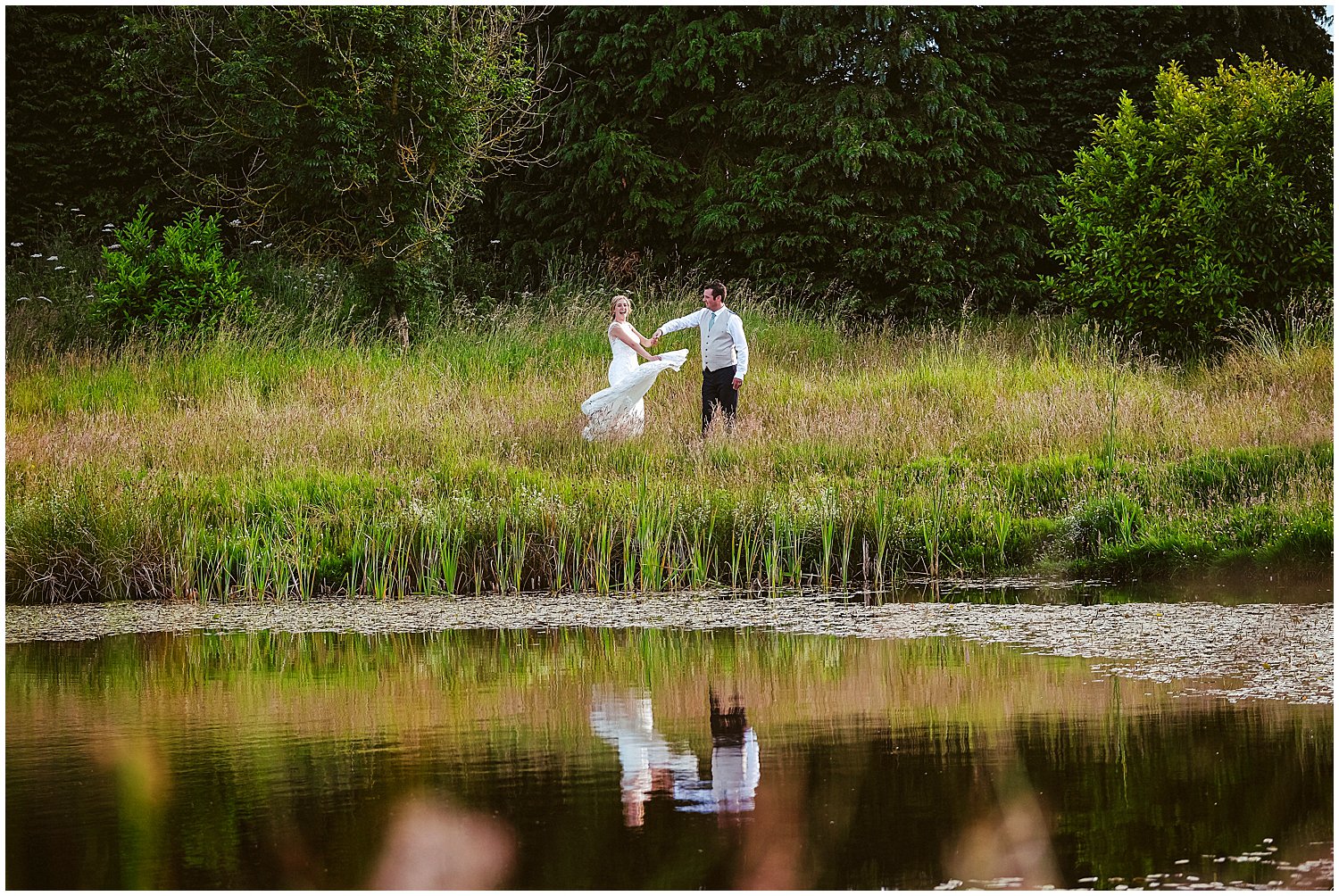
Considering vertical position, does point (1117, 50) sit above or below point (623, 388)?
above

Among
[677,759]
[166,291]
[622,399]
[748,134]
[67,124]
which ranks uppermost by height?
[67,124]

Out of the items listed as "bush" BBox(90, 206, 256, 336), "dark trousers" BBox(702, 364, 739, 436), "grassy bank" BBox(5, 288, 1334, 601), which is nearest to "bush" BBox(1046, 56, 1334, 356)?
"grassy bank" BBox(5, 288, 1334, 601)

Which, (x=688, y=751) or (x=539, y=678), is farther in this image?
(x=539, y=678)

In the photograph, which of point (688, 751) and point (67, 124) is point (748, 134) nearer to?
point (67, 124)

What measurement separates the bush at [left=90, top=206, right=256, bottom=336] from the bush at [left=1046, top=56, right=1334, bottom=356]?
10699 millimetres

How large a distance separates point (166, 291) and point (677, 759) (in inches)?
529

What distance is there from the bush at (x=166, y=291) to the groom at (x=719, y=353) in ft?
22.1

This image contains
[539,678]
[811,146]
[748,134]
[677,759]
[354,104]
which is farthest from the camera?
[748,134]

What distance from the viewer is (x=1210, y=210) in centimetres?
1631

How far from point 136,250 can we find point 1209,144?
13131 mm

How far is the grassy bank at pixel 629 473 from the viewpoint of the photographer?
974 centimetres

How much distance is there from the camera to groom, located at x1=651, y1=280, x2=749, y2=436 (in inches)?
497

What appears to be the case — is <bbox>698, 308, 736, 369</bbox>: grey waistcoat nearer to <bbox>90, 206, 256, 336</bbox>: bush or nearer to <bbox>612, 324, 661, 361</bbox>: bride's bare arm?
<bbox>612, 324, 661, 361</bbox>: bride's bare arm

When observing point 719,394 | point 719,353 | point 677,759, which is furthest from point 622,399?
point 677,759
